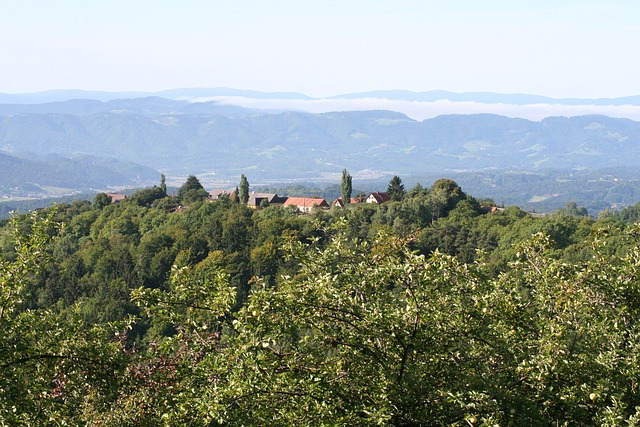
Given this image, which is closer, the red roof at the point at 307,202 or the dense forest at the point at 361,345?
the dense forest at the point at 361,345

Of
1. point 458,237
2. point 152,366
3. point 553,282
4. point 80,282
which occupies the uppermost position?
point 553,282

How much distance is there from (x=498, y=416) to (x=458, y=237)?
60.4 metres

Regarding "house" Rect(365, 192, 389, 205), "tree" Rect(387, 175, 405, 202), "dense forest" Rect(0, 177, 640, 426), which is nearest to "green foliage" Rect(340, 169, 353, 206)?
"house" Rect(365, 192, 389, 205)

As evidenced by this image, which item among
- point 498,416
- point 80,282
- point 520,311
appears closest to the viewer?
point 498,416

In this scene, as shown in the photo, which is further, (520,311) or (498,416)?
(520,311)

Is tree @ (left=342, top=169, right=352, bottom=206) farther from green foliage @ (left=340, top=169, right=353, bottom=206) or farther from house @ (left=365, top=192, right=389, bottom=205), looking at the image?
house @ (left=365, top=192, right=389, bottom=205)

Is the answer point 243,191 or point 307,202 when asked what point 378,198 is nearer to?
point 243,191

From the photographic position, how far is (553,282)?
9641mm

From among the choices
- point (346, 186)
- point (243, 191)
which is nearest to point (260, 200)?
point (243, 191)

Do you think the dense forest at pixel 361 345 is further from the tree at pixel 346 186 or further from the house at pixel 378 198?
the house at pixel 378 198

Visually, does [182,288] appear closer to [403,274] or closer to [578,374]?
[403,274]

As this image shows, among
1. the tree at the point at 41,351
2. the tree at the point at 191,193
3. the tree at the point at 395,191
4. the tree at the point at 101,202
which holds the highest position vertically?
the tree at the point at 41,351

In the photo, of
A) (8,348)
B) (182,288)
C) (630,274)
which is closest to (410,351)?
(182,288)

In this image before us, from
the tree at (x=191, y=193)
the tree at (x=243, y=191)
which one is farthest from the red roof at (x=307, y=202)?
the tree at (x=191, y=193)
